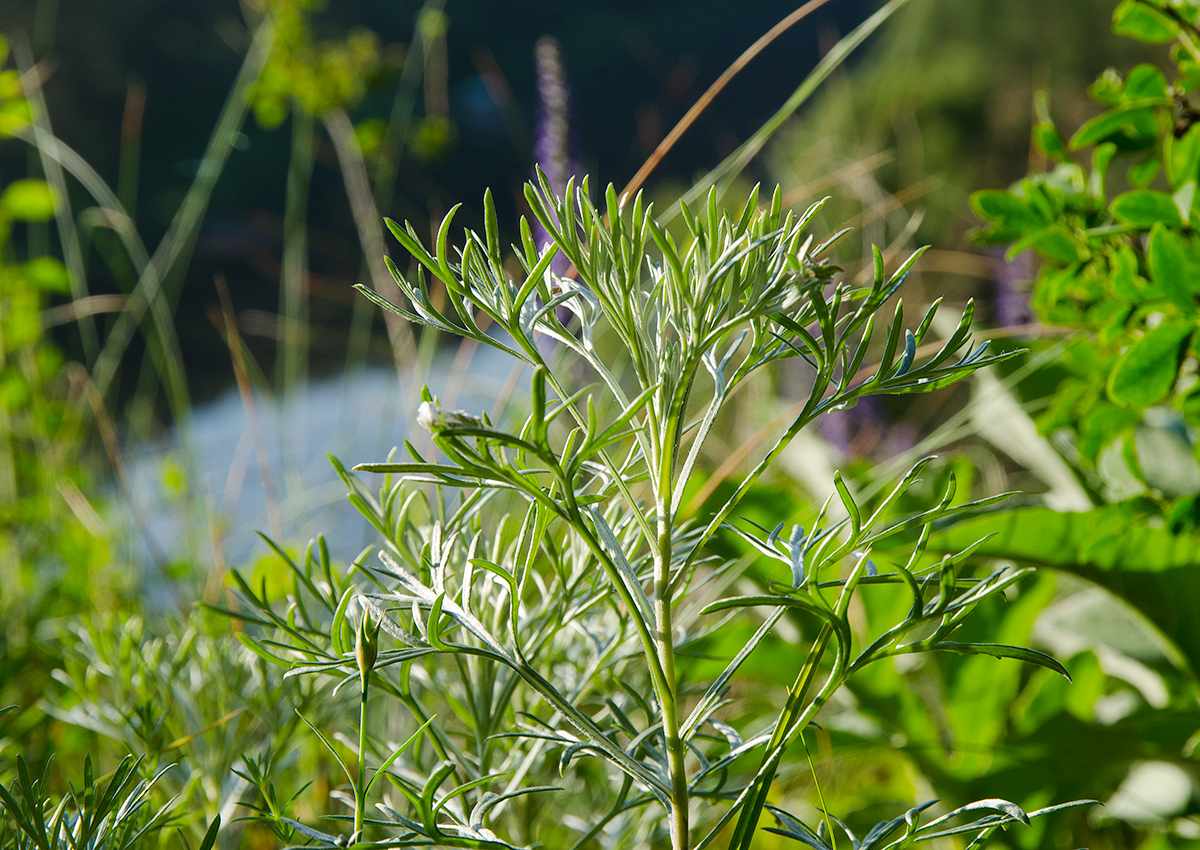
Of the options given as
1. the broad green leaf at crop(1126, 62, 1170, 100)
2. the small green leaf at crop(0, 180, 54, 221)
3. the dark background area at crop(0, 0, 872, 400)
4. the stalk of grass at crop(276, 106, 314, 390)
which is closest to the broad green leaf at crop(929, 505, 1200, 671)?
the broad green leaf at crop(1126, 62, 1170, 100)

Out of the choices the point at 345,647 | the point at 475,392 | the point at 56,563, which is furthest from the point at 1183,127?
the point at 56,563

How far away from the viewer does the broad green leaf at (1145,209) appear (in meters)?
0.47

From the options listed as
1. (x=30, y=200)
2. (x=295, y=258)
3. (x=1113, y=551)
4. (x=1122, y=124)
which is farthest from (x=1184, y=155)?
(x=30, y=200)

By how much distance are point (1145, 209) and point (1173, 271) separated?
2.7 inches

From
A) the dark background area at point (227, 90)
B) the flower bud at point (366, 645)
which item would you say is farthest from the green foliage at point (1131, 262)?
the dark background area at point (227, 90)

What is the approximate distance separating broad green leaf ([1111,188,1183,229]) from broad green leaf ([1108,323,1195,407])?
7 cm

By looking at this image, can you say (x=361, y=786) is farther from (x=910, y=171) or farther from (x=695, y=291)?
(x=910, y=171)

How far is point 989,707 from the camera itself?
0.64 meters

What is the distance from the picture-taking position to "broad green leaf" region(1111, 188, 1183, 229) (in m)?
0.47

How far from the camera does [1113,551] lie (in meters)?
0.53

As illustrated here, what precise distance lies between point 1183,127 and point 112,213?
3.06ft

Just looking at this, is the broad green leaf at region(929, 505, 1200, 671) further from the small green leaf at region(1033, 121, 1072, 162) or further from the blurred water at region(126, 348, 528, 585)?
the blurred water at region(126, 348, 528, 585)

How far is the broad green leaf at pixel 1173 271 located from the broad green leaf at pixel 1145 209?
5 centimetres

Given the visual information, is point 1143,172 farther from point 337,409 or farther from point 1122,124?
point 337,409
